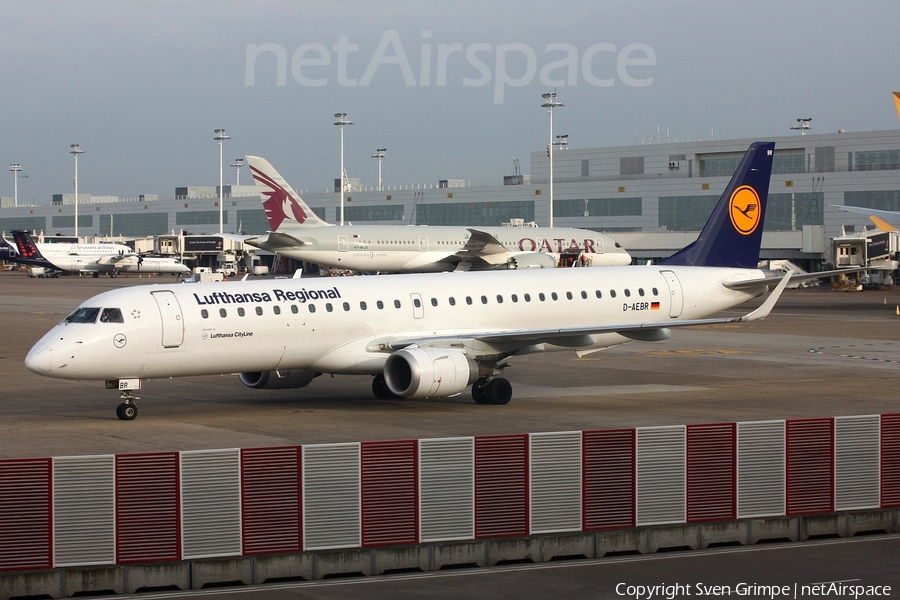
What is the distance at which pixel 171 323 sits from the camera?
25859 mm

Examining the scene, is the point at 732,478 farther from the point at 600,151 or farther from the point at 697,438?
the point at 600,151

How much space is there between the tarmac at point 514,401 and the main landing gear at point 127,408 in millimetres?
229

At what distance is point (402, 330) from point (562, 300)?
4.95 m

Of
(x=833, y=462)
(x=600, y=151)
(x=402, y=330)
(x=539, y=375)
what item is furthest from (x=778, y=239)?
(x=833, y=462)

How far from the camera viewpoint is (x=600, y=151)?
14088 cm

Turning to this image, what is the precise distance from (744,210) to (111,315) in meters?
20.6

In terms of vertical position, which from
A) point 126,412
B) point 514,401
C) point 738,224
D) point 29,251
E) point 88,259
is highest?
point 29,251

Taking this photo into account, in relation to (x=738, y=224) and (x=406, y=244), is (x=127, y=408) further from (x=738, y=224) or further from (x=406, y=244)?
(x=406, y=244)

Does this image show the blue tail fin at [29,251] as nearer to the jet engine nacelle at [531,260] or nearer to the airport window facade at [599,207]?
the airport window facade at [599,207]

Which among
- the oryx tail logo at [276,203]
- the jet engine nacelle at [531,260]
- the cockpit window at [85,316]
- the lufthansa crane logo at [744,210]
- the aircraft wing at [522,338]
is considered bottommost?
the aircraft wing at [522,338]

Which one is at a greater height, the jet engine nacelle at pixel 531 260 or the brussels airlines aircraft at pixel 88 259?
the brussels airlines aircraft at pixel 88 259

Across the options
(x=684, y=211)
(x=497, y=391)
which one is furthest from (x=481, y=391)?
(x=684, y=211)

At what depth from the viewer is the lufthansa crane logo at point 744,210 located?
36219 millimetres

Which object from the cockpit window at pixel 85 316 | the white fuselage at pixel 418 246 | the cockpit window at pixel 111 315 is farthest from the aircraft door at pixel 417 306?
the white fuselage at pixel 418 246
